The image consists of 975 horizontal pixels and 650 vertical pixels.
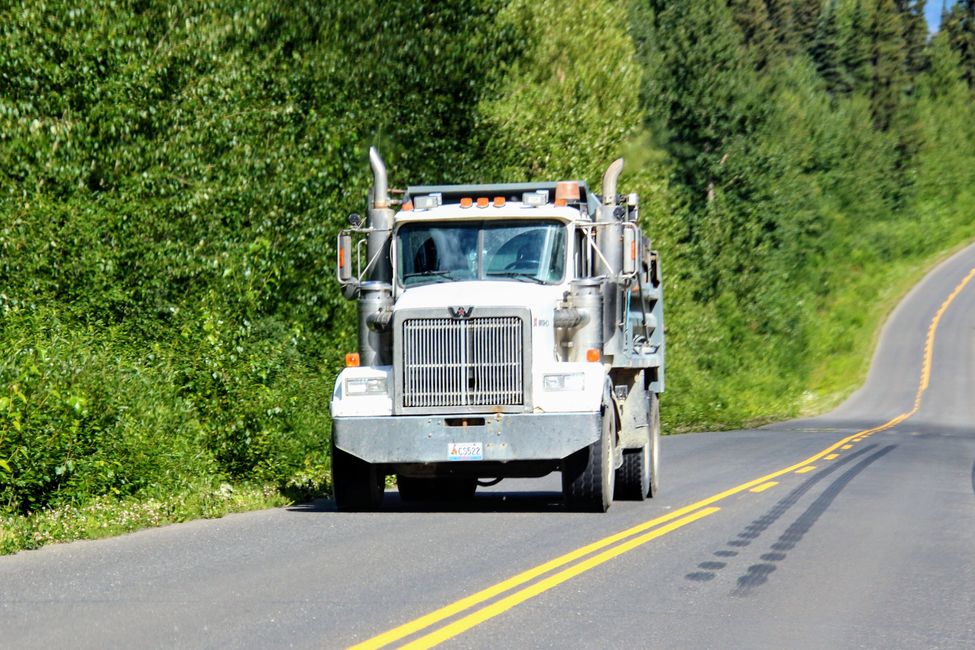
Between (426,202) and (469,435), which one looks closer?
(469,435)

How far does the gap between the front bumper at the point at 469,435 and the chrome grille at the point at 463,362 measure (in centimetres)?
19

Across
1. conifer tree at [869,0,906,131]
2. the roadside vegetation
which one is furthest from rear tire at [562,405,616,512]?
conifer tree at [869,0,906,131]

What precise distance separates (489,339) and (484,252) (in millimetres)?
1292

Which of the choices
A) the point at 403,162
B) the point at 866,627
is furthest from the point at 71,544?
the point at 403,162

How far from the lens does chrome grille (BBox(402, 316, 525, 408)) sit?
46.3 ft

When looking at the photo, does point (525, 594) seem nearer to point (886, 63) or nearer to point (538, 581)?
point (538, 581)

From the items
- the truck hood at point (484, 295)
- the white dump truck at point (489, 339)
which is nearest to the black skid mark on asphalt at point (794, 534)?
the white dump truck at point (489, 339)

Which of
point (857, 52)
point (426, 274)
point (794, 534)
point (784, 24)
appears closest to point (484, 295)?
point (426, 274)

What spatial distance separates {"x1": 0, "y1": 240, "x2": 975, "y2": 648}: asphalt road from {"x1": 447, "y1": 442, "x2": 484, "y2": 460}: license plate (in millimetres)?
601

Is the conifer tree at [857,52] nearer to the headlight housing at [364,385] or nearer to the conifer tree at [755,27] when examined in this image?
the conifer tree at [755,27]

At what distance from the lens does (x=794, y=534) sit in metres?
13.0

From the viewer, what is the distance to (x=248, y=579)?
9.40 m

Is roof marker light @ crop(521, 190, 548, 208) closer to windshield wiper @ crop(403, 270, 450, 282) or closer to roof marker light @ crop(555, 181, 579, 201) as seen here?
roof marker light @ crop(555, 181, 579, 201)

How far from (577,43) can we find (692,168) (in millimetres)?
38132
